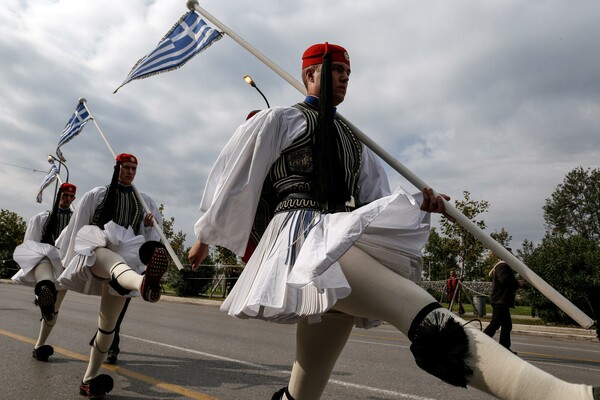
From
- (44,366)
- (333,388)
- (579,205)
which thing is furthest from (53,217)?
(579,205)

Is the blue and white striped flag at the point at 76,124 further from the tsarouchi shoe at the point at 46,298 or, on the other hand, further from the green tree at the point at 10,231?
the green tree at the point at 10,231

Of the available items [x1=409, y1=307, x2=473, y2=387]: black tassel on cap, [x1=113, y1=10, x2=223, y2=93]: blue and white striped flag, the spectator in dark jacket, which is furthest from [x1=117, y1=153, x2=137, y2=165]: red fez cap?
the spectator in dark jacket

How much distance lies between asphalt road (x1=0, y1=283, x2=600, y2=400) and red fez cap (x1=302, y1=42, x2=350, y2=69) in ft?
10.3

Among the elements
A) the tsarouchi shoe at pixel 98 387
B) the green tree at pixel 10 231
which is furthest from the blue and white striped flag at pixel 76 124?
the green tree at pixel 10 231

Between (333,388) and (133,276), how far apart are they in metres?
2.22

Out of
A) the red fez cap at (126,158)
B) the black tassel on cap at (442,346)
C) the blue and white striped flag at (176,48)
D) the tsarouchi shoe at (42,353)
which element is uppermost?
the blue and white striped flag at (176,48)

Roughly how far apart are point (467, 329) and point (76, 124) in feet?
28.7

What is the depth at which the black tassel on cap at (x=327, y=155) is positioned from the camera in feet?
7.93

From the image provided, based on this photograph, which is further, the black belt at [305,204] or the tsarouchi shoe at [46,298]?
the tsarouchi shoe at [46,298]

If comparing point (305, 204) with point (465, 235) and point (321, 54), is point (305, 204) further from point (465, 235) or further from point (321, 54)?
point (465, 235)

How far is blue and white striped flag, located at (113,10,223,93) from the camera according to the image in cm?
501

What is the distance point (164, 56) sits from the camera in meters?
5.17

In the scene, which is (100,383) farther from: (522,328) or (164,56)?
(522,328)

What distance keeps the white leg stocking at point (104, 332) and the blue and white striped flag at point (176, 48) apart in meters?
1.94
